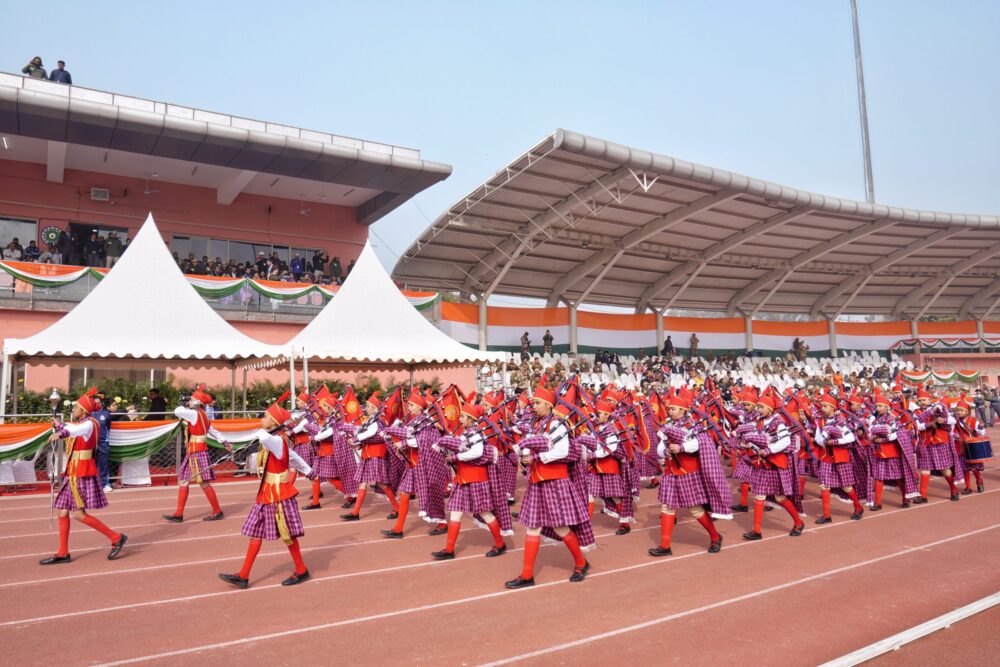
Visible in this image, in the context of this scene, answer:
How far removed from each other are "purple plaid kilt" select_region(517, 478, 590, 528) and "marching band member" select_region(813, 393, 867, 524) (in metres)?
4.73

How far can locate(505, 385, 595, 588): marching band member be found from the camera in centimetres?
629

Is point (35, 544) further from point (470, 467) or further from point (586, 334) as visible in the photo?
point (586, 334)

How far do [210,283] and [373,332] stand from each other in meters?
5.65

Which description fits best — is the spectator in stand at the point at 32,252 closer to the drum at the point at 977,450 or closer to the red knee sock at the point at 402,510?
the red knee sock at the point at 402,510

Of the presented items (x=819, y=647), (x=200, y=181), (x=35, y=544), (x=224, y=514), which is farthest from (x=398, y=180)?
(x=819, y=647)

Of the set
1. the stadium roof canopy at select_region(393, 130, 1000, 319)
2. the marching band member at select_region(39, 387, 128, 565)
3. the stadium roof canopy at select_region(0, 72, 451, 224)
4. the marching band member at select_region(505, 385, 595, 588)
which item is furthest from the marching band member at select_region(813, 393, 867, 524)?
the stadium roof canopy at select_region(0, 72, 451, 224)

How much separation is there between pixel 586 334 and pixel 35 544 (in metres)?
27.1

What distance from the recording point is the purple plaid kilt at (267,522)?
20.2 ft

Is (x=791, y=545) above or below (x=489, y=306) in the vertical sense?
below

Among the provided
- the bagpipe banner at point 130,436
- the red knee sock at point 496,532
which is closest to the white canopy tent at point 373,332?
the bagpipe banner at point 130,436

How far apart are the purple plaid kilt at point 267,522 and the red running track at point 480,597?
554 millimetres

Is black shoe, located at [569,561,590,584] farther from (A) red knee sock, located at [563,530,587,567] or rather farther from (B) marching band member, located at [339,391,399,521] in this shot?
(B) marching band member, located at [339,391,399,521]

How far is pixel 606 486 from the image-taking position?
8.81 meters

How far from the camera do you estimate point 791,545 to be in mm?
8094
